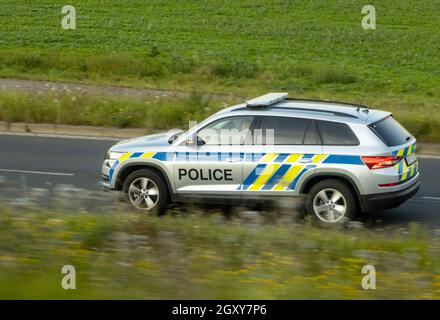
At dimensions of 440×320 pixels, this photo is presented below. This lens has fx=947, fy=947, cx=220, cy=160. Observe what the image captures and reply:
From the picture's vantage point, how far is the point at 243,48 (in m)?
32.4

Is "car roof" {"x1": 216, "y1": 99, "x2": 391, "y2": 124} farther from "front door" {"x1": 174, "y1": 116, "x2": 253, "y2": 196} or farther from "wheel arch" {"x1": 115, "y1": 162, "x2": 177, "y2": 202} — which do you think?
"wheel arch" {"x1": 115, "y1": 162, "x2": 177, "y2": 202}

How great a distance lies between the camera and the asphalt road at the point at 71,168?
12.9 m

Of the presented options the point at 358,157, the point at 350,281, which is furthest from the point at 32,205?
the point at 358,157

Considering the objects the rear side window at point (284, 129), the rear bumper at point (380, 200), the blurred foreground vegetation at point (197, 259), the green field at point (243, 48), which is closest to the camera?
the blurred foreground vegetation at point (197, 259)

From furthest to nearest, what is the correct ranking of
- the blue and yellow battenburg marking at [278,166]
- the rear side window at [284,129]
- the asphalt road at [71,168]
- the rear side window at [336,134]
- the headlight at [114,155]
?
1. the asphalt road at [71,168]
2. the headlight at [114,155]
3. the rear side window at [284,129]
4. the rear side window at [336,134]
5. the blue and yellow battenburg marking at [278,166]

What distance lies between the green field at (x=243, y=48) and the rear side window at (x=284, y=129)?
6211mm

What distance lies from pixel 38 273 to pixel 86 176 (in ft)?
27.7

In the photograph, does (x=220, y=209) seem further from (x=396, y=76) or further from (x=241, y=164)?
(x=396, y=76)

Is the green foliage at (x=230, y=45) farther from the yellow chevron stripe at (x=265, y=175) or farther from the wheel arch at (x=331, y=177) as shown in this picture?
the wheel arch at (x=331, y=177)

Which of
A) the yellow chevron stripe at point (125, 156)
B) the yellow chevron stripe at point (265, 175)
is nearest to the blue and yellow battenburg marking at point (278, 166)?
the yellow chevron stripe at point (265, 175)

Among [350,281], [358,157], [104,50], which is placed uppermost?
[104,50]

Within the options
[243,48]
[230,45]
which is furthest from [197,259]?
[230,45]

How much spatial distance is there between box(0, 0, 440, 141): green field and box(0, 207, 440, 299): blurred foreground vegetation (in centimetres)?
942

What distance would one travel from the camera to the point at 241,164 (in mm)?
11836
